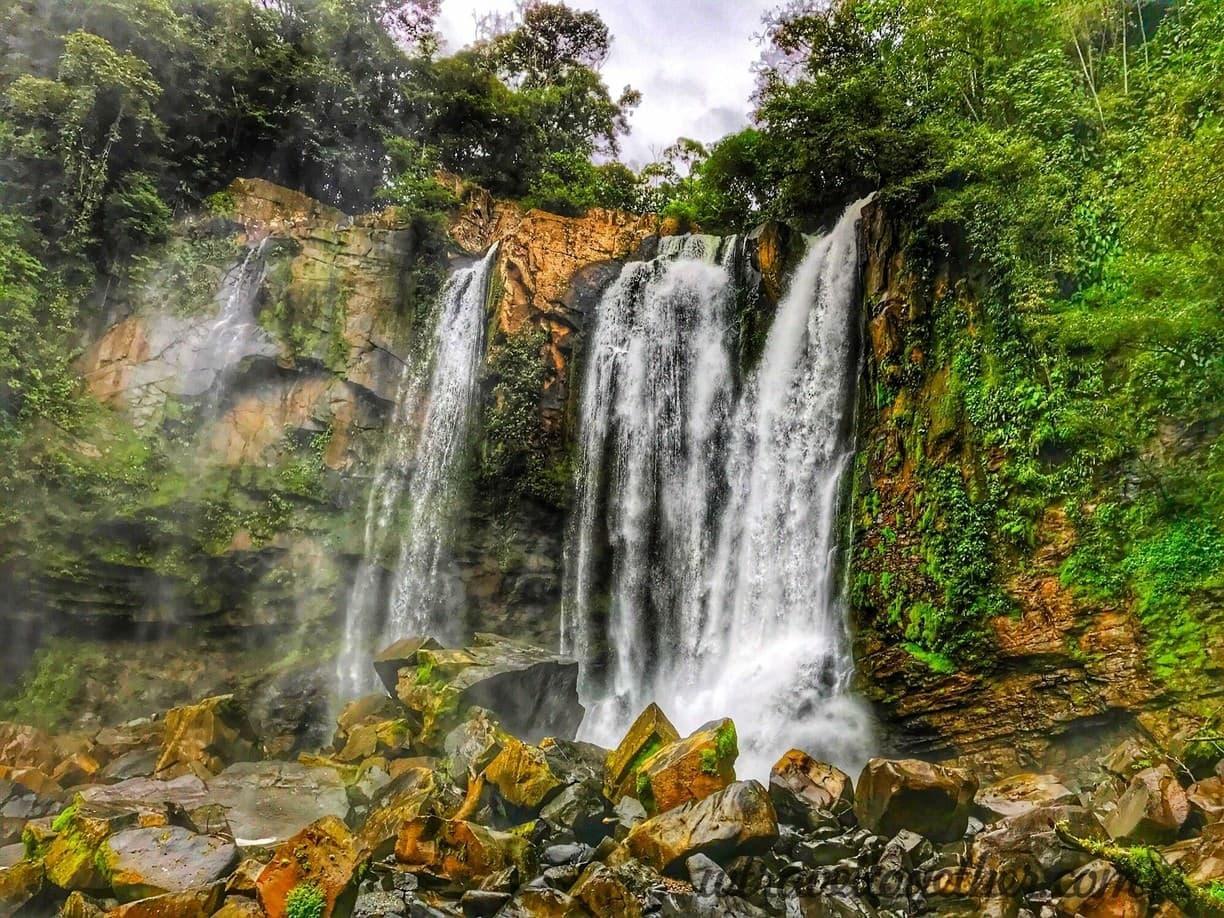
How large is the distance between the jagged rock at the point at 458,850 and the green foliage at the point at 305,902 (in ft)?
3.52

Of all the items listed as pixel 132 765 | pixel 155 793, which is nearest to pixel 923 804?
pixel 155 793

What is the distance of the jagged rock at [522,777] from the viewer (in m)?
7.87

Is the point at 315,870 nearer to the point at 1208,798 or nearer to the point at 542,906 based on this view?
the point at 542,906

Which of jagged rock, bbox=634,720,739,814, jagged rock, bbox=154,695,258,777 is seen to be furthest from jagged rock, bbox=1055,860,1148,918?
jagged rock, bbox=154,695,258,777

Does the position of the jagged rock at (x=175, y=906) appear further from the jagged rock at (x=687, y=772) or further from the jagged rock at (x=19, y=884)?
the jagged rock at (x=687, y=772)

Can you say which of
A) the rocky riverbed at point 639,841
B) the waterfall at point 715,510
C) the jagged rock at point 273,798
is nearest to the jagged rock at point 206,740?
the jagged rock at point 273,798

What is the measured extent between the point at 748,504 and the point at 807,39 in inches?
646

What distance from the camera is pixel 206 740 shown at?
11.0m

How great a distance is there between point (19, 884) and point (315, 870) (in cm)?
315

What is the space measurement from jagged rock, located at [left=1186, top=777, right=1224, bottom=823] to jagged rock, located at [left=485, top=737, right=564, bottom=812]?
21.3 feet

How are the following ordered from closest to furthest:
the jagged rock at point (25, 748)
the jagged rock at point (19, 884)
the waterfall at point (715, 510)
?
1. the jagged rock at point (19, 884)
2. the waterfall at point (715, 510)
3. the jagged rock at point (25, 748)

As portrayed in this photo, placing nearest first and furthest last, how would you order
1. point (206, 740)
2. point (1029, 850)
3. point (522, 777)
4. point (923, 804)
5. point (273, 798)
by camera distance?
point (1029, 850) → point (923, 804) → point (522, 777) → point (273, 798) → point (206, 740)

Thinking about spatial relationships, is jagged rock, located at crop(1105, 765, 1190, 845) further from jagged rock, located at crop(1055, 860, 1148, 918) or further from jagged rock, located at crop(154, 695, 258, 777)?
jagged rock, located at crop(154, 695, 258, 777)

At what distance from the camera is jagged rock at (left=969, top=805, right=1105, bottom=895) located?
19.0ft
